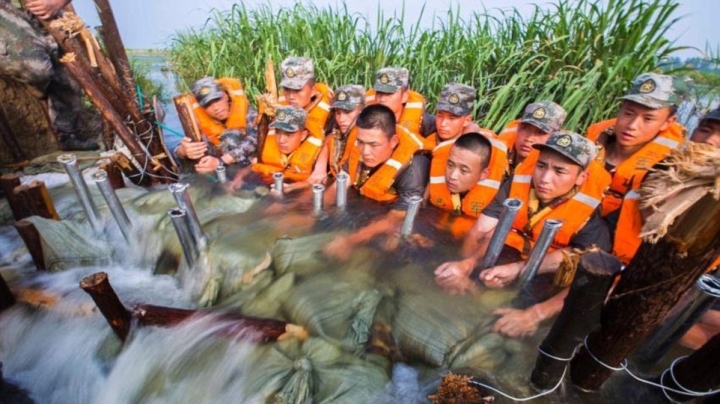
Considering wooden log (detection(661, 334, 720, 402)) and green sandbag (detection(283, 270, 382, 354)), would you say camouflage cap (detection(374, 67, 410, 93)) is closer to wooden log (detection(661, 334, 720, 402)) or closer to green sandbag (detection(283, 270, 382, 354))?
green sandbag (detection(283, 270, 382, 354))

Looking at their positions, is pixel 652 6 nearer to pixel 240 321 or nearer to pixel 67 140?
pixel 240 321

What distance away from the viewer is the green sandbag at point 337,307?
2805 mm

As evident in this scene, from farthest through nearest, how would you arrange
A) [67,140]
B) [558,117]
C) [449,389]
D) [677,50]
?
[67,140] → [677,50] → [558,117] → [449,389]

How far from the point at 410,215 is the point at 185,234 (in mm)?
2033

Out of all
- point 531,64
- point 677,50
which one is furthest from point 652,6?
point 531,64

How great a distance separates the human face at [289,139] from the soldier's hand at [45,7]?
286cm

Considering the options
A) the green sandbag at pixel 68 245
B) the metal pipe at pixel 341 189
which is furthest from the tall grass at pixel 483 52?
the green sandbag at pixel 68 245

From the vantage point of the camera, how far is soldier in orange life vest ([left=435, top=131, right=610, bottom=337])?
9.36ft

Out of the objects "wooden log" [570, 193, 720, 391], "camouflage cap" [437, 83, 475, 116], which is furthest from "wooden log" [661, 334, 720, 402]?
"camouflage cap" [437, 83, 475, 116]

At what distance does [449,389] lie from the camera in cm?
200

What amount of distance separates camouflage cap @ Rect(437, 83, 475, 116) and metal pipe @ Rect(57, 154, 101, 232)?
3.95 m

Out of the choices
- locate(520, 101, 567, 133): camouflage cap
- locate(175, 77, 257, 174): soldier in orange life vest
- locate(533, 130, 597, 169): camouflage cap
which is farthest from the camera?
locate(175, 77, 257, 174): soldier in orange life vest

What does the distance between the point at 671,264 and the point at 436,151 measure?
9.70 feet

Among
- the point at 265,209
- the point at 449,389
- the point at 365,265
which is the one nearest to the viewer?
the point at 449,389
